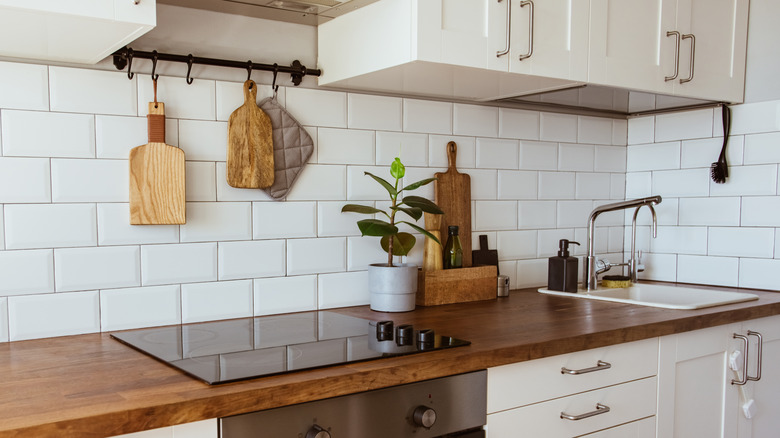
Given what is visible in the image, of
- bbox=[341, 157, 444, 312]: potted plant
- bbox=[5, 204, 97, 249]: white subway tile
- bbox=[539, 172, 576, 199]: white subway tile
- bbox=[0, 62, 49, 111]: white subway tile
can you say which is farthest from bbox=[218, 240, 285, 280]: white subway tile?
bbox=[539, 172, 576, 199]: white subway tile

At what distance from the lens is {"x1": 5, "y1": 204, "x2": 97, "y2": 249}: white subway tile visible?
154 centimetres

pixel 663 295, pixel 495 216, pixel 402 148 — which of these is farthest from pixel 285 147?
pixel 663 295

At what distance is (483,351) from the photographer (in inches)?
57.3

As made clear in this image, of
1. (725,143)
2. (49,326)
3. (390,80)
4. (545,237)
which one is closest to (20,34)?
(49,326)

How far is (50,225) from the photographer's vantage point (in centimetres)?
158

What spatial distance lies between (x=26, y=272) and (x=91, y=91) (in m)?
0.44

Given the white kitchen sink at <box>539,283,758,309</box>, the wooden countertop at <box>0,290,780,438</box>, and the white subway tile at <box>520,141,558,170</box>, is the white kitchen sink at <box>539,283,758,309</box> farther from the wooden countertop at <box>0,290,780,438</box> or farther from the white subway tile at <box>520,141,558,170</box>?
the white subway tile at <box>520,141,558,170</box>

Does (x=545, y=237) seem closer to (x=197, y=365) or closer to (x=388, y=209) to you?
(x=388, y=209)

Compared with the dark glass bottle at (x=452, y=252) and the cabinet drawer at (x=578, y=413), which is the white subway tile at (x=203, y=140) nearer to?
the dark glass bottle at (x=452, y=252)

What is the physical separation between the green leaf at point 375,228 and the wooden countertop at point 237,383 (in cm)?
23

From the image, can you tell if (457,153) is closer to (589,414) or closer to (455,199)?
(455,199)

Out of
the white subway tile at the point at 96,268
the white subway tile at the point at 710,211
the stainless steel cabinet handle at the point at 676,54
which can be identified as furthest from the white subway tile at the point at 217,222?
the white subway tile at the point at 710,211

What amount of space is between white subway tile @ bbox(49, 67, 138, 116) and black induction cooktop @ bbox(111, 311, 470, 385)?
540 millimetres

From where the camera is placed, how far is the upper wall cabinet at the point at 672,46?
2057 mm
